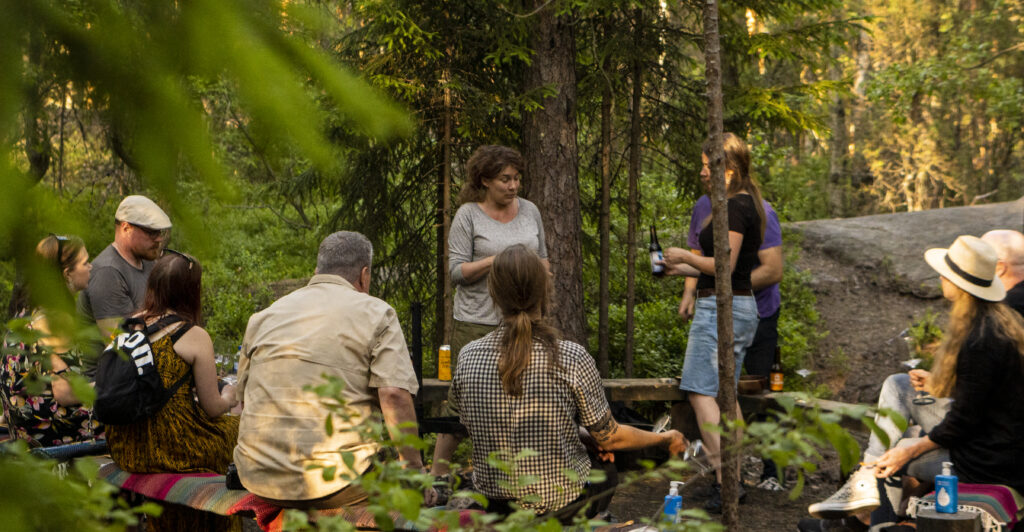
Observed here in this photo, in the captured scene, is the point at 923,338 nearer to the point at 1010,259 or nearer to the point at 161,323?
the point at 1010,259

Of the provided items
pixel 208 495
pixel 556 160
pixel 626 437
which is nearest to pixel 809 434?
pixel 626 437

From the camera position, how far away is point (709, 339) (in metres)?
5.24

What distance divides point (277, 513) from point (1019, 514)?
10.1ft

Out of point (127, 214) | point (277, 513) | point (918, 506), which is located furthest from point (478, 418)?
point (127, 214)

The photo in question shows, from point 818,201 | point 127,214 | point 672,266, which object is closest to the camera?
point 127,214

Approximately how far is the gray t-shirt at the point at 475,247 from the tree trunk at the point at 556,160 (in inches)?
68.7

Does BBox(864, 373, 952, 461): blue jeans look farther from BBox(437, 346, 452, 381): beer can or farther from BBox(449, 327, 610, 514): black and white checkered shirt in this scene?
BBox(437, 346, 452, 381): beer can

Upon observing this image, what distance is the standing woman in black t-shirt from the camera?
5000 millimetres

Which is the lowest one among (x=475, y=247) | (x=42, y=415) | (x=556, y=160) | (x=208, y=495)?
(x=208, y=495)

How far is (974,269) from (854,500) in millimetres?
1295

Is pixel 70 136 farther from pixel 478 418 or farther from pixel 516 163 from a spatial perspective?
pixel 516 163

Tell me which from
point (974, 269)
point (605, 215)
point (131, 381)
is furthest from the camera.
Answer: point (605, 215)

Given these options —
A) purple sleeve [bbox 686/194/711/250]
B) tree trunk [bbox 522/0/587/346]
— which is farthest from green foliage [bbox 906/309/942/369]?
purple sleeve [bbox 686/194/711/250]

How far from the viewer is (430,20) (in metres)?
7.22
